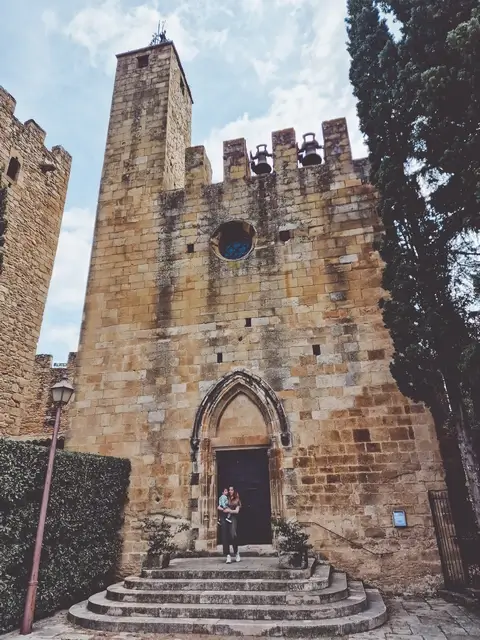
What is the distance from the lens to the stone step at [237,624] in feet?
14.1

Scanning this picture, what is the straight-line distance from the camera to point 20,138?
42.3ft

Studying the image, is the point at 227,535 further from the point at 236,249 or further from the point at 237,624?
the point at 236,249

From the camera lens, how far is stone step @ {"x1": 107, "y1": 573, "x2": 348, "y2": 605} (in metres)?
4.91

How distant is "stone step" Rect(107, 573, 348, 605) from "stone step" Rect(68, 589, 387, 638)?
304 millimetres

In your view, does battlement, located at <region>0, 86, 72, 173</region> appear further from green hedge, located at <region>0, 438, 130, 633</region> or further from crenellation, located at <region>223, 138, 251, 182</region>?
green hedge, located at <region>0, 438, 130, 633</region>

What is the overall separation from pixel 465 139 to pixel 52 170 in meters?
13.0

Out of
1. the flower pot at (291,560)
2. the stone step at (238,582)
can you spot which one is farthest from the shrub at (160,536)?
the flower pot at (291,560)

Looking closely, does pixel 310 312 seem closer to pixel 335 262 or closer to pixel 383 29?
pixel 335 262

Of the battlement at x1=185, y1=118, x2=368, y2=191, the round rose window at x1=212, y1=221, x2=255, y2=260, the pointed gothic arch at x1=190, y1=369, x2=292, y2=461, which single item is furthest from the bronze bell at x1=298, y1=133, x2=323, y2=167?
the pointed gothic arch at x1=190, y1=369, x2=292, y2=461

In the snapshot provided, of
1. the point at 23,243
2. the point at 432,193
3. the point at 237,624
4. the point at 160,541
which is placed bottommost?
the point at 237,624

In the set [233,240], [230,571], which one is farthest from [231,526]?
[233,240]

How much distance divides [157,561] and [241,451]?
2.27 metres

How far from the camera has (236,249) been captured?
9227mm

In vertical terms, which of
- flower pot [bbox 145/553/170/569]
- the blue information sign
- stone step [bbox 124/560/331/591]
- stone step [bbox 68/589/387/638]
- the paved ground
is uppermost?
the blue information sign
